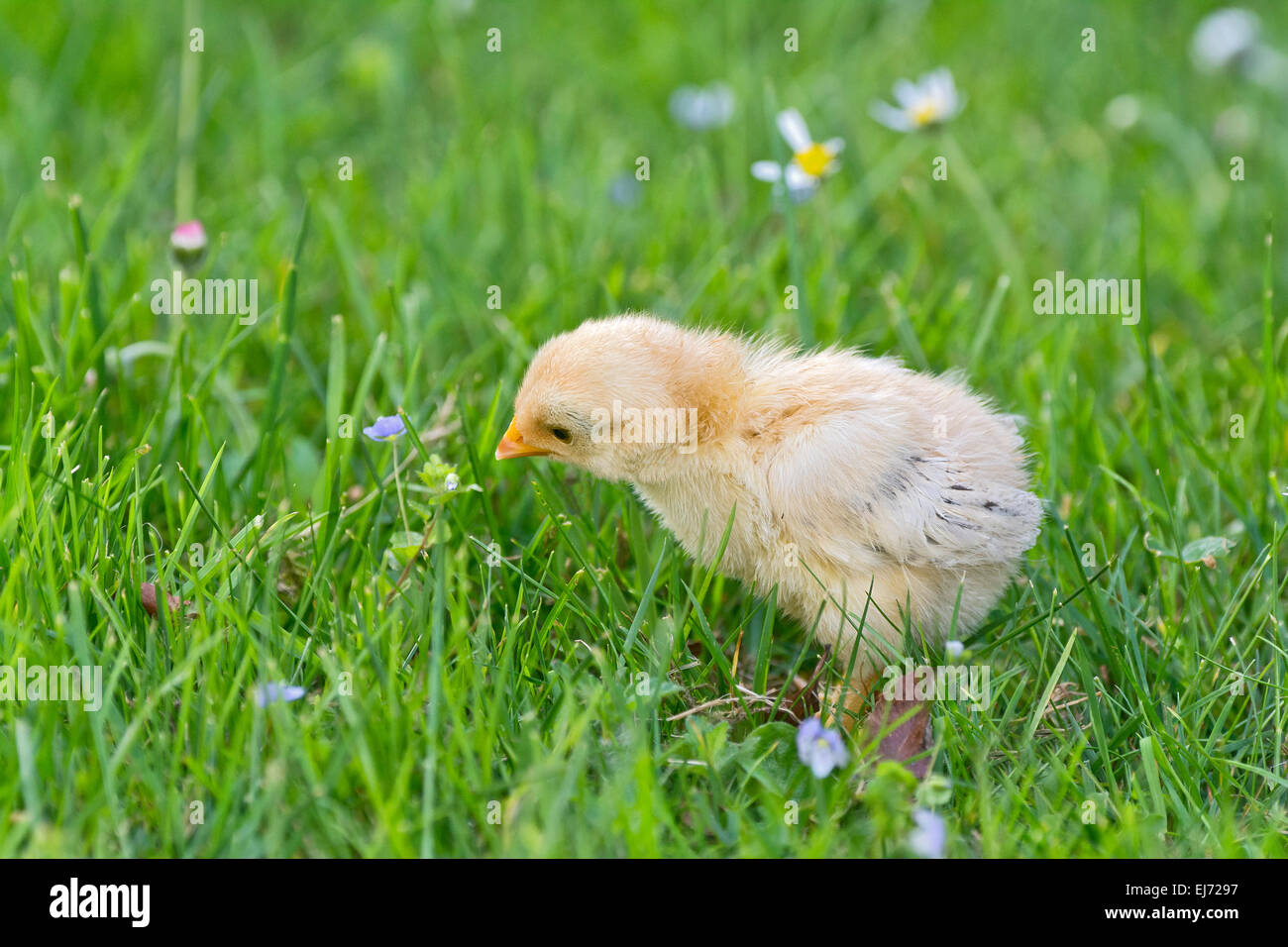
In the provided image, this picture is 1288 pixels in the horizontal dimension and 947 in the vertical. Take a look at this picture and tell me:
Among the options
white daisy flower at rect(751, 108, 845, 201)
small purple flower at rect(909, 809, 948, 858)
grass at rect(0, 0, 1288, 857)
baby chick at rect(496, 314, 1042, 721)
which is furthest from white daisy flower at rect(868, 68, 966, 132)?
small purple flower at rect(909, 809, 948, 858)

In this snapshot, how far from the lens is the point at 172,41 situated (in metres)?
5.93

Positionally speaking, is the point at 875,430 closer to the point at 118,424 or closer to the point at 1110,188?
the point at 118,424

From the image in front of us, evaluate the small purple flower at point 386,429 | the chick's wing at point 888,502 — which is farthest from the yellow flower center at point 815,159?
the small purple flower at point 386,429

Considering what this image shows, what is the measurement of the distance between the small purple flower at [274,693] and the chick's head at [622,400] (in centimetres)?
76

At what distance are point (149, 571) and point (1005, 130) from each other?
4.36m

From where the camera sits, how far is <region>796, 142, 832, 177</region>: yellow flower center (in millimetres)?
4090

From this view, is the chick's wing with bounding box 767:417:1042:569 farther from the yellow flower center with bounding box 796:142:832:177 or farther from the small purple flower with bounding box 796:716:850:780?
the yellow flower center with bounding box 796:142:832:177

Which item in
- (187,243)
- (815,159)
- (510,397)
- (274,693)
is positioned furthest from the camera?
(815,159)

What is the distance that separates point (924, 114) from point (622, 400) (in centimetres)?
251

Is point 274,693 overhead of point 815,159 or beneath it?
beneath

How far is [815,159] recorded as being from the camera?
4.10 m

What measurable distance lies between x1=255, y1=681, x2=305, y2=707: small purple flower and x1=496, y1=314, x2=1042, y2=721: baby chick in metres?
0.77

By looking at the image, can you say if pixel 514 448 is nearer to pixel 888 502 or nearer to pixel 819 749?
Result: pixel 888 502

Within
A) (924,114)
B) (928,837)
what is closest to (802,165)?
(924,114)
